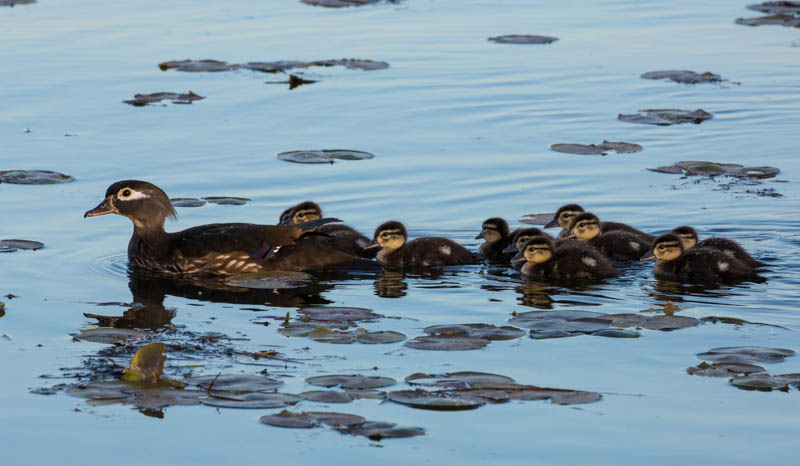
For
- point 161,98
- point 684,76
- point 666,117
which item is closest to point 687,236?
point 666,117

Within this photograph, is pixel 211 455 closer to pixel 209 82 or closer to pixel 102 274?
pixel 102 274

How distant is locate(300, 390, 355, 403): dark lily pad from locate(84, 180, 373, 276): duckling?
3331 millimetres

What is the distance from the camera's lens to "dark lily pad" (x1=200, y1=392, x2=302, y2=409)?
671 centimetres

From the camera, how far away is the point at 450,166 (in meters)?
12.9

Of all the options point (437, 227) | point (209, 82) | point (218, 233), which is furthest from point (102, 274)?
point (209, 82)

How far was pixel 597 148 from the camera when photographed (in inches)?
526

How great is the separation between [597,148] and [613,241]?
3030 millimetres

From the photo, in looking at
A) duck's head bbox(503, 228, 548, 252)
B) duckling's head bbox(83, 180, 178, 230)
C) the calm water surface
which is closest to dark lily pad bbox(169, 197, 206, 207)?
the calm water surface

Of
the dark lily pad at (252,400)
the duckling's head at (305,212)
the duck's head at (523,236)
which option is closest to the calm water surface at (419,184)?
the dark lily pad at (252,400)

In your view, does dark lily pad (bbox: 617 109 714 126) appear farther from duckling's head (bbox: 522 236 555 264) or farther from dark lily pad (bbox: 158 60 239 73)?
dark lily pad (bbox: 158 60 239 73)

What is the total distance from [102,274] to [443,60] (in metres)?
8.34

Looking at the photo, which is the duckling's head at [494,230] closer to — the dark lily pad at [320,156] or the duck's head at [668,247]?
the duck's head at [668,247]

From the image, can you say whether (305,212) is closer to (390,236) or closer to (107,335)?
(390,236)

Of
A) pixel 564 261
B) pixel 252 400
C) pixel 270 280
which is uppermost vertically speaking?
pixel 564 261
